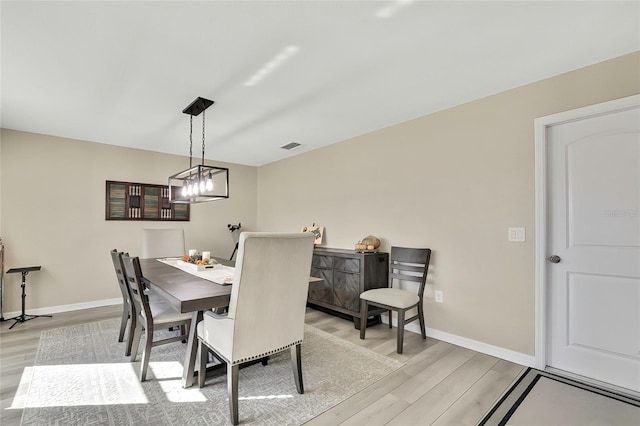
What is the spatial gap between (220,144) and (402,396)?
3.88m

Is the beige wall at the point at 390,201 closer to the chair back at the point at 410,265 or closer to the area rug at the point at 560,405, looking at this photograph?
the chair back at the point at 410,265

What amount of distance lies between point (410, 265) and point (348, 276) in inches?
28.7

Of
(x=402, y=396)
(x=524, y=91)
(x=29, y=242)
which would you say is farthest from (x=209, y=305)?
(x=29, y=242)

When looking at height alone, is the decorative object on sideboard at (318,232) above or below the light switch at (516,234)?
below

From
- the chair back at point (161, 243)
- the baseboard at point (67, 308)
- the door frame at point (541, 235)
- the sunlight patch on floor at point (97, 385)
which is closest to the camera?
the sunlight patch on floor at point (97, 385)

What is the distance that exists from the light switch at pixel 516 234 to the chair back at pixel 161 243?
3.95 m

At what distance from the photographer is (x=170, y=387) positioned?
7.01 feet

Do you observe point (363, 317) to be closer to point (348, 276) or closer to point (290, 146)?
point (348, 276)

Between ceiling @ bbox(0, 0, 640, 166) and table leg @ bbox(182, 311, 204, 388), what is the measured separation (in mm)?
1889

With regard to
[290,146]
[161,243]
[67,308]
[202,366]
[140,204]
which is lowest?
[67,308]

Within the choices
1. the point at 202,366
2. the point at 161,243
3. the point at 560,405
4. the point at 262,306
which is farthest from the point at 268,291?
the point at 161,243

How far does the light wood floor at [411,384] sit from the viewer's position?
1831 millimetres

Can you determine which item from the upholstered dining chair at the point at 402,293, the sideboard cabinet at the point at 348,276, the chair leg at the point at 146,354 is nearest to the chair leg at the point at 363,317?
the upholstered dining chair at the point at 402,293

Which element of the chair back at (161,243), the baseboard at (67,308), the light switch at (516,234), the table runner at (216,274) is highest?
the light switch at (516,234)
